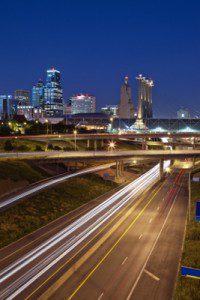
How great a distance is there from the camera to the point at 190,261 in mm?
34281

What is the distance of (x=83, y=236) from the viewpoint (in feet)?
139

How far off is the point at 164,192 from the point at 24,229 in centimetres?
3830

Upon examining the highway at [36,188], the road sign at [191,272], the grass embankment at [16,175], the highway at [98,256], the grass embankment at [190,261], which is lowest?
the highway at [98,256]

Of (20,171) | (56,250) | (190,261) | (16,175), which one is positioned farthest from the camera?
(20,171)

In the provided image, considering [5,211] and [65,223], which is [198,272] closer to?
[65,223]

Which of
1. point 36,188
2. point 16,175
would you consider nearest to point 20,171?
point 16,175

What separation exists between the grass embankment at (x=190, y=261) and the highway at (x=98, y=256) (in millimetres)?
954

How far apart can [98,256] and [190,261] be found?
9070mm

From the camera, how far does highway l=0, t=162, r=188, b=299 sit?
96.4 feet

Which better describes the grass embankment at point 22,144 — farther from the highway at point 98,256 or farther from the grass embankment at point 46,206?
the highway at point 98,256

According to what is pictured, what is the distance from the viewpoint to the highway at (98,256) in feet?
96.4

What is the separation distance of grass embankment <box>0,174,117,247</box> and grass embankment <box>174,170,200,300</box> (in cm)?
1913

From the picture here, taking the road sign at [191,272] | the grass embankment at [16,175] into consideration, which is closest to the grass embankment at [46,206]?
the grass embankment at [16,175]

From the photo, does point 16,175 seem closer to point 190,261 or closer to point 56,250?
point 56,250
